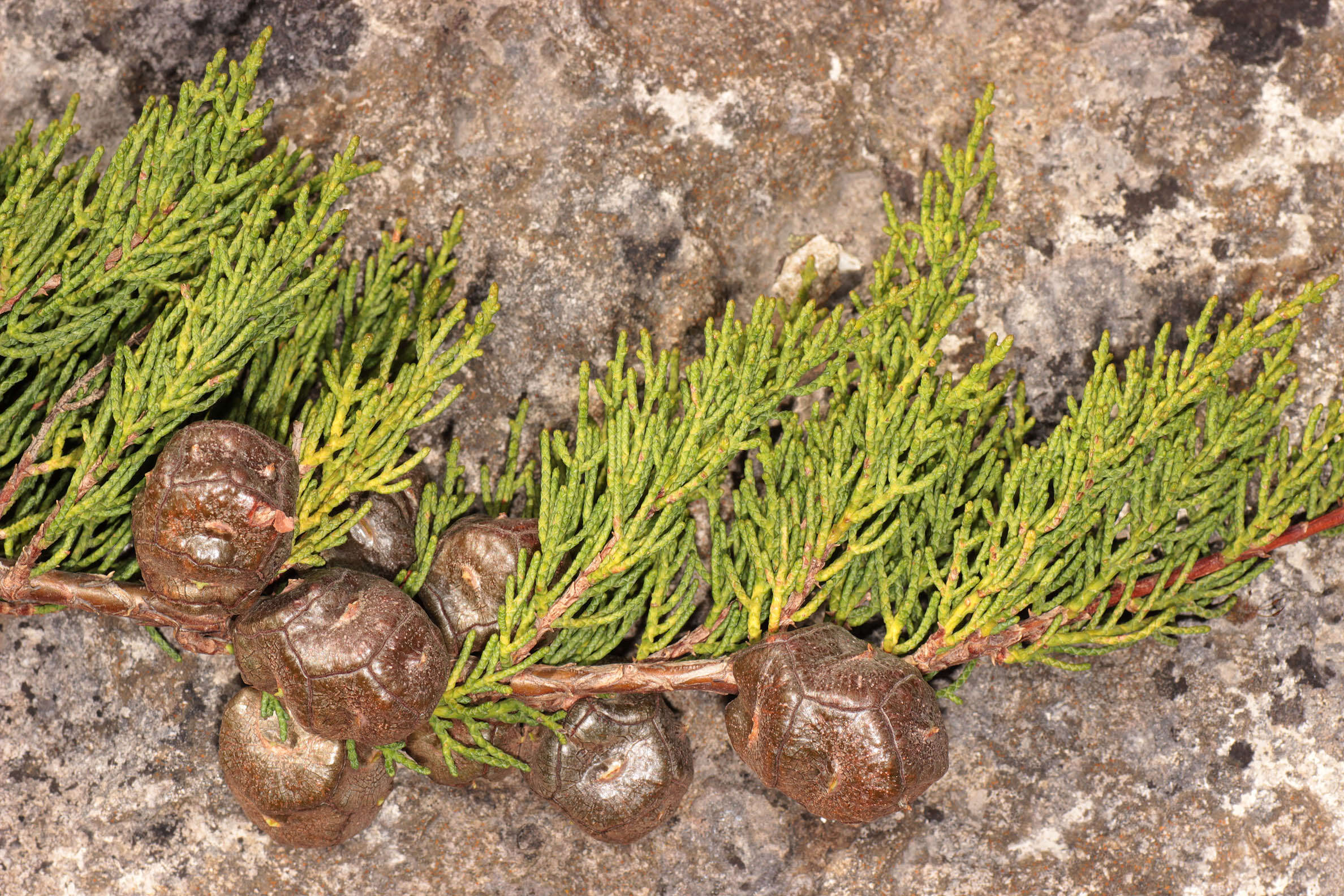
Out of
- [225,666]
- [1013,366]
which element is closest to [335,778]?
[225,666]

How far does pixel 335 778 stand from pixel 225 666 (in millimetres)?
617

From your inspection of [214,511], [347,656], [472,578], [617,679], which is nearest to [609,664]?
[617,679]

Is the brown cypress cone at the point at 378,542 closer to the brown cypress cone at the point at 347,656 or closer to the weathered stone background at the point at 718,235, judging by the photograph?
the brown cypress cone at the point at 347,656

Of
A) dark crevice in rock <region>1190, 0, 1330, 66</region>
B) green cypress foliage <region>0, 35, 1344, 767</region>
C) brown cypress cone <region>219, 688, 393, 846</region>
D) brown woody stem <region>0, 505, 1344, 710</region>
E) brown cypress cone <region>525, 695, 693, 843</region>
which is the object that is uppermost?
dark crevice in rock <region>1190, 0, 1330, 66</region>

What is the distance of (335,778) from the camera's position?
8.92 ft

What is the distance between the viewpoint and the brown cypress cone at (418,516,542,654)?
273 centimetres

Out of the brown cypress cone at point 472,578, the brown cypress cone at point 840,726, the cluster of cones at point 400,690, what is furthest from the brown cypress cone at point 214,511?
the brown cypress cone at point 840,726

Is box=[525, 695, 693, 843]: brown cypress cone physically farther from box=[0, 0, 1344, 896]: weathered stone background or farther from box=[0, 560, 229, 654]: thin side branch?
box=[0, 560, 229, 654]: thin side branch

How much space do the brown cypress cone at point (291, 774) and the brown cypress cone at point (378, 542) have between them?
1.44ft

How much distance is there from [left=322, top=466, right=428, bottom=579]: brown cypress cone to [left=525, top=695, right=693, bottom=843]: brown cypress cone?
2.07 feet

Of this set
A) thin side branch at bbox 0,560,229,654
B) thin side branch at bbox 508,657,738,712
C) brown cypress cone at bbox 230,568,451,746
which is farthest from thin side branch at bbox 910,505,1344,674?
thin side branch at bbox 0,560,229,654

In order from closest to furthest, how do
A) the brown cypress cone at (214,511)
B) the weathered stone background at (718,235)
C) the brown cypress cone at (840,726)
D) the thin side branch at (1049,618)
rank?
the brown cypress cone at (214,511)
the brown cypress cone at (840,726)
the thin side branch at (1049,618)
the weathered stone background at (718,235)

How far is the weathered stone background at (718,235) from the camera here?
3.01m

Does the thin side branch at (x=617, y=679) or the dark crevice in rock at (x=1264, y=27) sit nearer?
the thin side branch at (x=617, y=679)
